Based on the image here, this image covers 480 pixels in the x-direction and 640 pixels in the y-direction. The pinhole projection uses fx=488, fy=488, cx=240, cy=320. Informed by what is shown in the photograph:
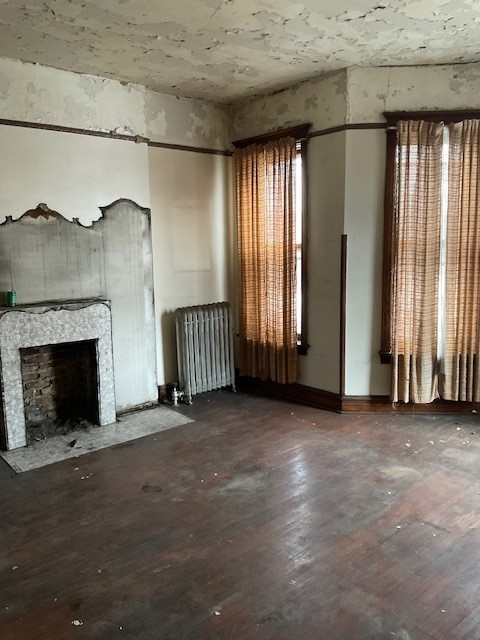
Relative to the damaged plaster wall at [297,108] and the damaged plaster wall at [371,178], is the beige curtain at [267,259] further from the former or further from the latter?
the damaged plaster wall at [371,178]

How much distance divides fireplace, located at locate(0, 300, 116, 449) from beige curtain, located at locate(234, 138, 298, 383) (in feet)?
5.08

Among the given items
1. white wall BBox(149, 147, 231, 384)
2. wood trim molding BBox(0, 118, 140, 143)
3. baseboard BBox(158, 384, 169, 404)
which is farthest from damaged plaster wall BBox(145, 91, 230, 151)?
baseboard BBox(158, 384, 169, 404)

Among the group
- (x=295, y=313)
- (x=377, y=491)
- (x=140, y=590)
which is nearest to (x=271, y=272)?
(x=295, y=313)

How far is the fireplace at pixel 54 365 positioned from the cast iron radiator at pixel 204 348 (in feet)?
2.56

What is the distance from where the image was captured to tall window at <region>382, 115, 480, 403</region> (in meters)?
4.04

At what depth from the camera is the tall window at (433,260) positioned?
404cm

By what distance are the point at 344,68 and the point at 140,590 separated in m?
4.06

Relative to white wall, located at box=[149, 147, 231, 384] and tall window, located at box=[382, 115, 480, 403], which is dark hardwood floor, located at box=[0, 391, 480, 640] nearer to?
tall window, located at box=[382, 115, 480, 403]

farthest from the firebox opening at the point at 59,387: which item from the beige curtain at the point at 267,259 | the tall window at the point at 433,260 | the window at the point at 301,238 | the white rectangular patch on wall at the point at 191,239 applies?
the tall window at the point at 433,260

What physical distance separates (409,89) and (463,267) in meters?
1.56

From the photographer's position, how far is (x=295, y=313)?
471 cm

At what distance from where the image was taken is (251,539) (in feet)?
8.46

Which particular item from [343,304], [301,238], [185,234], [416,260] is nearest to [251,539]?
[343,304]

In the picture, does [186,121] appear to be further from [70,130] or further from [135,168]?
[70,130]
